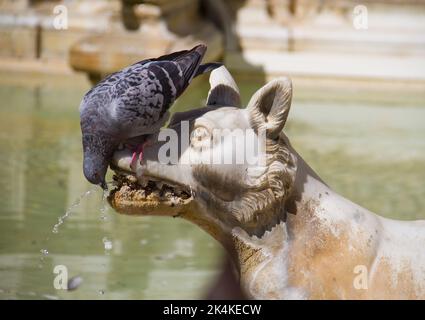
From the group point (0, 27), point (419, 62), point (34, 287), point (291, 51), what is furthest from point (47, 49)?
point (34, 287)

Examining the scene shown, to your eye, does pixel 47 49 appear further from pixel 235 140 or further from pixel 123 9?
pixel 235 140

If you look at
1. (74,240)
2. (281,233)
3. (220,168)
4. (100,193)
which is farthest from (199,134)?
(100,193)

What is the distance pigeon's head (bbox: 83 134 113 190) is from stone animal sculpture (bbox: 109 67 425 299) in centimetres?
4

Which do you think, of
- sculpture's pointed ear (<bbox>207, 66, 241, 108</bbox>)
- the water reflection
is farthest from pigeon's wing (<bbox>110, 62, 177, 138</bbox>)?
the water reflection

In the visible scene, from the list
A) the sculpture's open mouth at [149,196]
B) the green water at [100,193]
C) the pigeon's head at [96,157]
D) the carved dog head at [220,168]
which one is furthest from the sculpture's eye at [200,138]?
the green water at [100,193]

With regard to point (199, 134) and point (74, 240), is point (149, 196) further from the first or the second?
point (74, 240)

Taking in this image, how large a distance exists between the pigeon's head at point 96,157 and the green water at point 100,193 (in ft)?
2.43

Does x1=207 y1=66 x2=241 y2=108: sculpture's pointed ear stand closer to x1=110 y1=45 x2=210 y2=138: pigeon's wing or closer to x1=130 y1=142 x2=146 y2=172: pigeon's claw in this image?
x1=110 y1=45 x2=210 y2=138: pigeon's wing

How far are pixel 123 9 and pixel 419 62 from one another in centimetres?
314

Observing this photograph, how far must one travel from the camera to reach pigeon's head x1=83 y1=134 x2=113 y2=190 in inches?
122

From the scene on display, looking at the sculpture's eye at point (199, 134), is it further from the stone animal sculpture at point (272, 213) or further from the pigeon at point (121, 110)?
the pigeon at point (121, 110)
